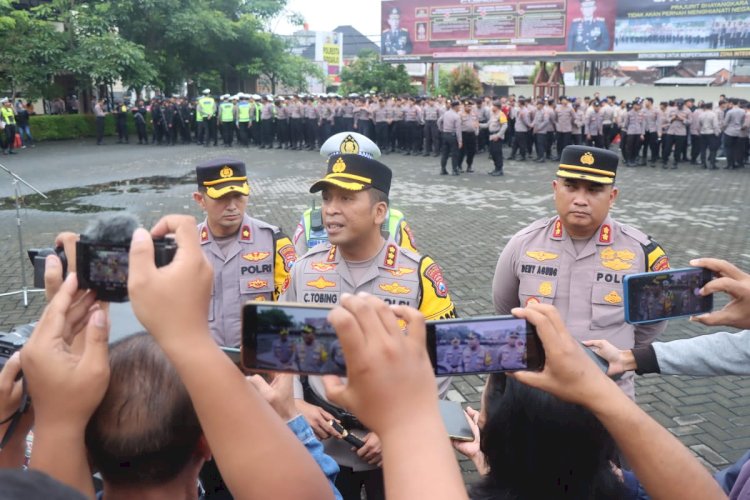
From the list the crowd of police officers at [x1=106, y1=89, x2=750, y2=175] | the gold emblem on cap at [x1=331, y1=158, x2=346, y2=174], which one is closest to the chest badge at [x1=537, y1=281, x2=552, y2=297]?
the gold emblem on cap at [x1=331, y1=158, x2=346, y2=174]

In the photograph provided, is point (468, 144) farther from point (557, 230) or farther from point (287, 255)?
point (557, 230)

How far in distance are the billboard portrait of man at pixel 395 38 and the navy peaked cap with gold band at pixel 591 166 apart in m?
28.5

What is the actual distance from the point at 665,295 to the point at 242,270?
2415 mm

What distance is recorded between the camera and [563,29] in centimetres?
2598

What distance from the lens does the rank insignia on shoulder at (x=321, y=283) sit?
10.3 feet

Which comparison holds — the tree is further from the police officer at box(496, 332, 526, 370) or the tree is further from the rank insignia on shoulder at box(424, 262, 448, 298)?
the police officer at box(496, 332, 526, 370)

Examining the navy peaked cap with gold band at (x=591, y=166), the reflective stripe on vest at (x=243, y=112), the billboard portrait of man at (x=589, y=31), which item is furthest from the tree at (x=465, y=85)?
the navy peaked cap with gold band at (x=591, y=166)

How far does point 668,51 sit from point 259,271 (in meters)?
24.8

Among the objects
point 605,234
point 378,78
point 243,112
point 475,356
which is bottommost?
point 605,234

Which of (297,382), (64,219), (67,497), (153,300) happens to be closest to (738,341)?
(297,382)

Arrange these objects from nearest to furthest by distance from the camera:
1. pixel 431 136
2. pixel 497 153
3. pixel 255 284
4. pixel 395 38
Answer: pixel 255 284 < pixel 497 153 < pixel 431 136 < pixel 395 38

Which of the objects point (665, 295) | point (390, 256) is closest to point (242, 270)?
point (390, 256)

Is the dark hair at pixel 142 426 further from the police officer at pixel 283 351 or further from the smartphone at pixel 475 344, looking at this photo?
the smartphone at pixel 475 344

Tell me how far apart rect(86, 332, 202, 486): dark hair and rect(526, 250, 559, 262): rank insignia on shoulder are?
7.82 ft
